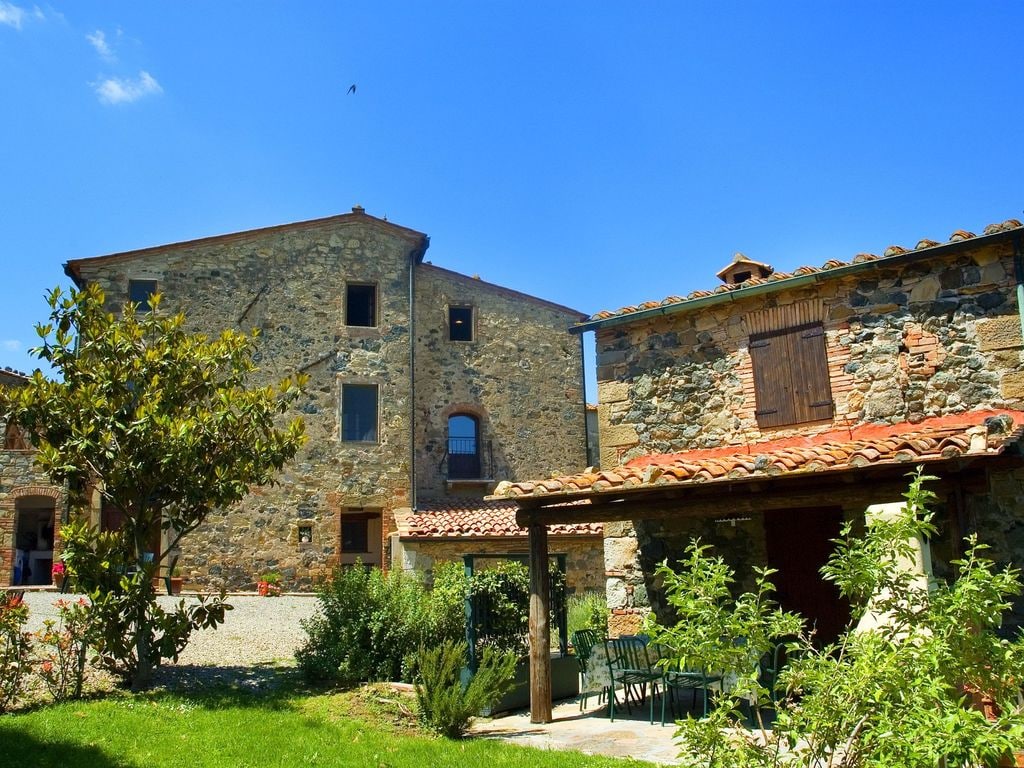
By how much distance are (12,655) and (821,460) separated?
7.66 metres

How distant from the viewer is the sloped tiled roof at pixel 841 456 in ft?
22.5

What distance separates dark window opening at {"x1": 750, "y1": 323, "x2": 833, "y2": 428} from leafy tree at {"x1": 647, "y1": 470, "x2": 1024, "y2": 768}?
5.62 m

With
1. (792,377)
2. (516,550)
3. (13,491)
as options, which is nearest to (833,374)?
(792,377)

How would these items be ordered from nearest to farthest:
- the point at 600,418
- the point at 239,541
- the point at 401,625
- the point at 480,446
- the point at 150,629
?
the point at 150,629 → the point at 401,625 → the point at 600,418 → the point at 239,541 → the point at 480,446

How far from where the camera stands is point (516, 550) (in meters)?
17.2

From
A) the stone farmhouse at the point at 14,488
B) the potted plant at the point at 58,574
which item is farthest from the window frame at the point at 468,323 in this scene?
the potted plant at the point at 58,574

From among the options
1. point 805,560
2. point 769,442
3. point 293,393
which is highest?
point 293,393

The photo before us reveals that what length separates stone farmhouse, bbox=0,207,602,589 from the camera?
60.8 feet

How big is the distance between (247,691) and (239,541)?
31.0ft

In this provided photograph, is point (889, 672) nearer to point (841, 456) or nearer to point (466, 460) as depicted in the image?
point (841, 456)

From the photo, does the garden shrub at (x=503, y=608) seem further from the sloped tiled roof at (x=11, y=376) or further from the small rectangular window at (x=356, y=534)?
the sloped tiled roof at (x=11, y=376)

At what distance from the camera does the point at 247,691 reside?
9.57 meters

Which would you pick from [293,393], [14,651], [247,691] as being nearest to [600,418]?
[293,393]

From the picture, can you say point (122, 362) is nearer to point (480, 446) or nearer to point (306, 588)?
point (306, 588)
